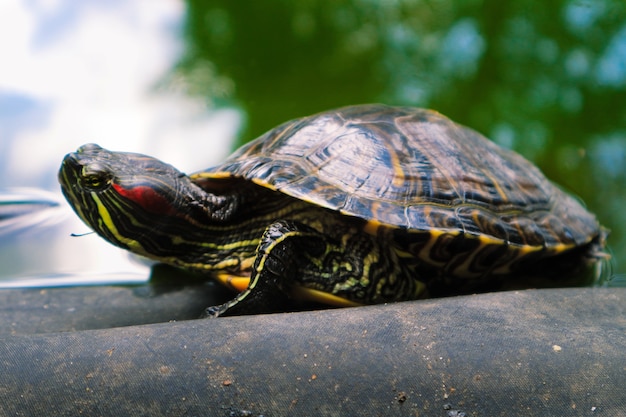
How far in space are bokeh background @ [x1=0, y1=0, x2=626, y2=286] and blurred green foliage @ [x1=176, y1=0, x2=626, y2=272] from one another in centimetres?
2

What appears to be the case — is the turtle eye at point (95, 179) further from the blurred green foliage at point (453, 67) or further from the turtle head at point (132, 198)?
the blurred green foliage at point (453, 67)

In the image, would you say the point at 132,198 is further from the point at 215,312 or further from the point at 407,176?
the point at 407,176

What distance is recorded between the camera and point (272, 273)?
1.70m

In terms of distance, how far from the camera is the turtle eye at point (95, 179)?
1772 millimetres

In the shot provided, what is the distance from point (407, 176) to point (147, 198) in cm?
91

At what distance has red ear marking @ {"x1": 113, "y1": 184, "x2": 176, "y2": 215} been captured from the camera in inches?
70.1

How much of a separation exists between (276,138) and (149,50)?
10.0 ft

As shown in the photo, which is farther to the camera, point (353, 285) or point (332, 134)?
point (332, 134)

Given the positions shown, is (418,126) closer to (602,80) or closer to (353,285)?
(353,285)

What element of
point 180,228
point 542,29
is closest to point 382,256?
point 180,228

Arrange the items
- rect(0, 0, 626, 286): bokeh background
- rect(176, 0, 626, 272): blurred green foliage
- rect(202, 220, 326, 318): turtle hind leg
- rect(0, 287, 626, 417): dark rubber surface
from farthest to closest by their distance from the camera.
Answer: rect(176, 0, 626, 272): blurred green foliage, rect(0, 0, 626, 286): bokeh background, rect(202, 220, 326, 318): turtle hind leg, rect(0, 287, 626, 417): dark rubber surface

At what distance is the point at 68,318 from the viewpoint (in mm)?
1896

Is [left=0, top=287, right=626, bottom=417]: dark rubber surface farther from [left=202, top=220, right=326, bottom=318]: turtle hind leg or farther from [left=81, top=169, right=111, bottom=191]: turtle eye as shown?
[left=81, top=169, right=111, bottom=191]: turtle eye

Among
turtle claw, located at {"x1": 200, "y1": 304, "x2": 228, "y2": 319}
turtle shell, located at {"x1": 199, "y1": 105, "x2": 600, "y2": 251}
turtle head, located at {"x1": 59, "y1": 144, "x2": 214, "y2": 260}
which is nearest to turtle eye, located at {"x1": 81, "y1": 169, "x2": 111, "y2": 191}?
turtle head, located at {"x1": 59, "y1": 144, "x2": 214, "y2": 260}
